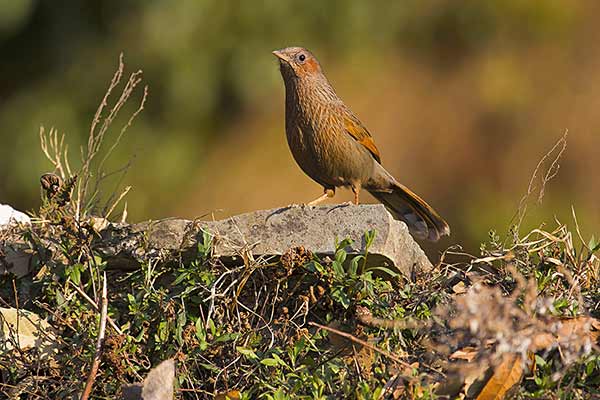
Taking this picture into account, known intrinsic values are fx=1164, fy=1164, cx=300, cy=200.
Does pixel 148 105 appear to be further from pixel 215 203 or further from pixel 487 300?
pixel 487 300

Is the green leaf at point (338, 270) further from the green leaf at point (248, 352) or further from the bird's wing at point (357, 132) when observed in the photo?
the bird's wing at point (357, 132)

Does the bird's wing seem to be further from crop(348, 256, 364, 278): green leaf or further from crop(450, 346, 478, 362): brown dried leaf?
crop(450, 346, 478, 362): brown dried leaf

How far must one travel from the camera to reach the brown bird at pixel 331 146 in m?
5.99

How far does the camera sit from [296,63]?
6258 millimetres

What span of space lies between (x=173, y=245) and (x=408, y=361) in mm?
1025

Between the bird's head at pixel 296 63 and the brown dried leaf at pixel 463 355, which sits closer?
Answer: the brown dried leaf at pixel 463 355

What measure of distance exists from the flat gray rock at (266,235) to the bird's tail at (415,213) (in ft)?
5.73

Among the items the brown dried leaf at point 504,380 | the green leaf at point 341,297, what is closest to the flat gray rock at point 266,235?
the green leaf at point 341,297

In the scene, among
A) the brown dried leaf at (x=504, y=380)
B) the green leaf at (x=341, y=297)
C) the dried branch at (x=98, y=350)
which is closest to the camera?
the brown dried leaf at (x=504, y=380)

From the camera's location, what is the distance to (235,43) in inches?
378

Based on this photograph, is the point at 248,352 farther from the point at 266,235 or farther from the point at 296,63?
the point at 296,63

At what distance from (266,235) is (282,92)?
5.84 m

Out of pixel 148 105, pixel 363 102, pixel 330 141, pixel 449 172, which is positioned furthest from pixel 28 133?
pixel 330 141

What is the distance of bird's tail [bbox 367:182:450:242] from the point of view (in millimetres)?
6184
